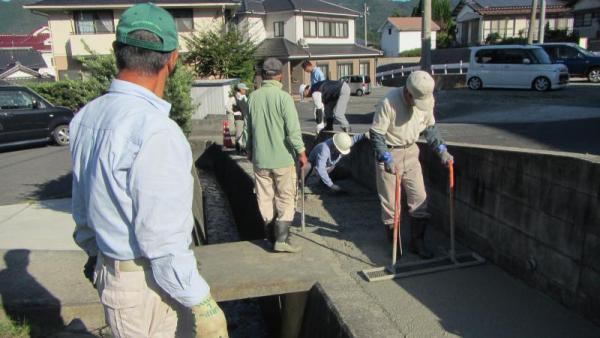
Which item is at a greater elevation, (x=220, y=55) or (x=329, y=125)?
(x=220, y=55)

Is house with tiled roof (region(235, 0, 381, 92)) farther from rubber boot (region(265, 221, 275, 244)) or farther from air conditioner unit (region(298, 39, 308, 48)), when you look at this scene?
rubber boot (region(265, 221, 275, 244))

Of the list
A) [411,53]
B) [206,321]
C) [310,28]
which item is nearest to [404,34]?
[411,53]

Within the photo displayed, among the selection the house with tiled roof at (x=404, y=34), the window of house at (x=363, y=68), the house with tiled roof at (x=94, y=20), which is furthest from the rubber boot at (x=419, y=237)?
the house with tiled roof at (x=404, y=34)

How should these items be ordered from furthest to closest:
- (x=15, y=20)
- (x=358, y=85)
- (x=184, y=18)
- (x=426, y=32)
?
1. (x=15, y=20)
2. (x=358, y=85)
3. (x=184, y=18)
4. (x=426, y=32)

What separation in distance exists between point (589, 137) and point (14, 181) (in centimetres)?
1114

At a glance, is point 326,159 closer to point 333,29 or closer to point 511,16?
point 333,29

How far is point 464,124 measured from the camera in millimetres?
11344

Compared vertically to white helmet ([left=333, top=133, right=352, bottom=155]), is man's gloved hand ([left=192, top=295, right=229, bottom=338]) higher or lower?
lower

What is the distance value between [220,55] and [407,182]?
20461 mm

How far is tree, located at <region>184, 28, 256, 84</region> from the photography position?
76.6ft

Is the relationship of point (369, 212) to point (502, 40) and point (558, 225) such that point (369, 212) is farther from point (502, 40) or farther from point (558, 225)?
point (502, 40)

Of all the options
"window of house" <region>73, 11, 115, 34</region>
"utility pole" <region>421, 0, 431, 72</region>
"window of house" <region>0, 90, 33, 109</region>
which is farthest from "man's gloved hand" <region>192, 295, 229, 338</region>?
"window of house" <region>73, 11, 115, 34</region>

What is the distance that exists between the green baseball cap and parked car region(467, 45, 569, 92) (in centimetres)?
1732

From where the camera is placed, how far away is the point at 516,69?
16953mm
